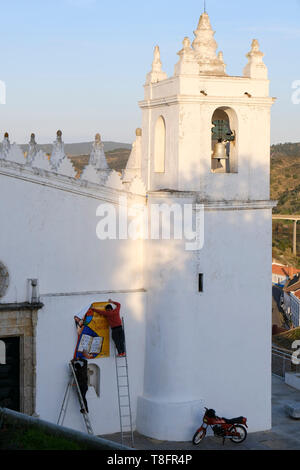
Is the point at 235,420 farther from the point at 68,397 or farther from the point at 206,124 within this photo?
the point at 206,124

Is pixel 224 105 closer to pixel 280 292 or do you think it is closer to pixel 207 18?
pixel 207 18

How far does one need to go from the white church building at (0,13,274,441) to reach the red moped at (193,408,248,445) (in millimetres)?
349

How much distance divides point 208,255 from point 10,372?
481cm

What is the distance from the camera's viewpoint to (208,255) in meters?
17.8

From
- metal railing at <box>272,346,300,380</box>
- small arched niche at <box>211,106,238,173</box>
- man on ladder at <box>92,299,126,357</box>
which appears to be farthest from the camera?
metal railing at <box>272,346,300,380</box>

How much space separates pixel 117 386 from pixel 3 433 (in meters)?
5.24

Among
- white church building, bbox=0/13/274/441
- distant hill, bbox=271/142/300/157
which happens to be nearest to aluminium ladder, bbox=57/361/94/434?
white church building, bbox=0/13/274/441

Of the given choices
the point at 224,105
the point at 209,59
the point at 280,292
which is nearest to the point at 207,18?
the point at 209,59

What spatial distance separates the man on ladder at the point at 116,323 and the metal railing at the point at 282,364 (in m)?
6.56

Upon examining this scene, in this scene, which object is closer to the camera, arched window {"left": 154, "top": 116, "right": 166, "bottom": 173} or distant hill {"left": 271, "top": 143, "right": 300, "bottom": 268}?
arched window {"left": 154, "top": 116, "right": 166, "bottom": 173}

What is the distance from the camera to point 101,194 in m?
17.5

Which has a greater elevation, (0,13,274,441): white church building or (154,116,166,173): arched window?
(154,116,166,173): arched window

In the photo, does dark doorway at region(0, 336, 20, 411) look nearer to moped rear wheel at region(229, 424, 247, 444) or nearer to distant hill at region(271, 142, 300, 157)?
moped rear wheel at region(229, 424, 247, 444)

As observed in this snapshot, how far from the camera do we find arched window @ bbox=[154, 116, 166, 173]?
60.4 feet
